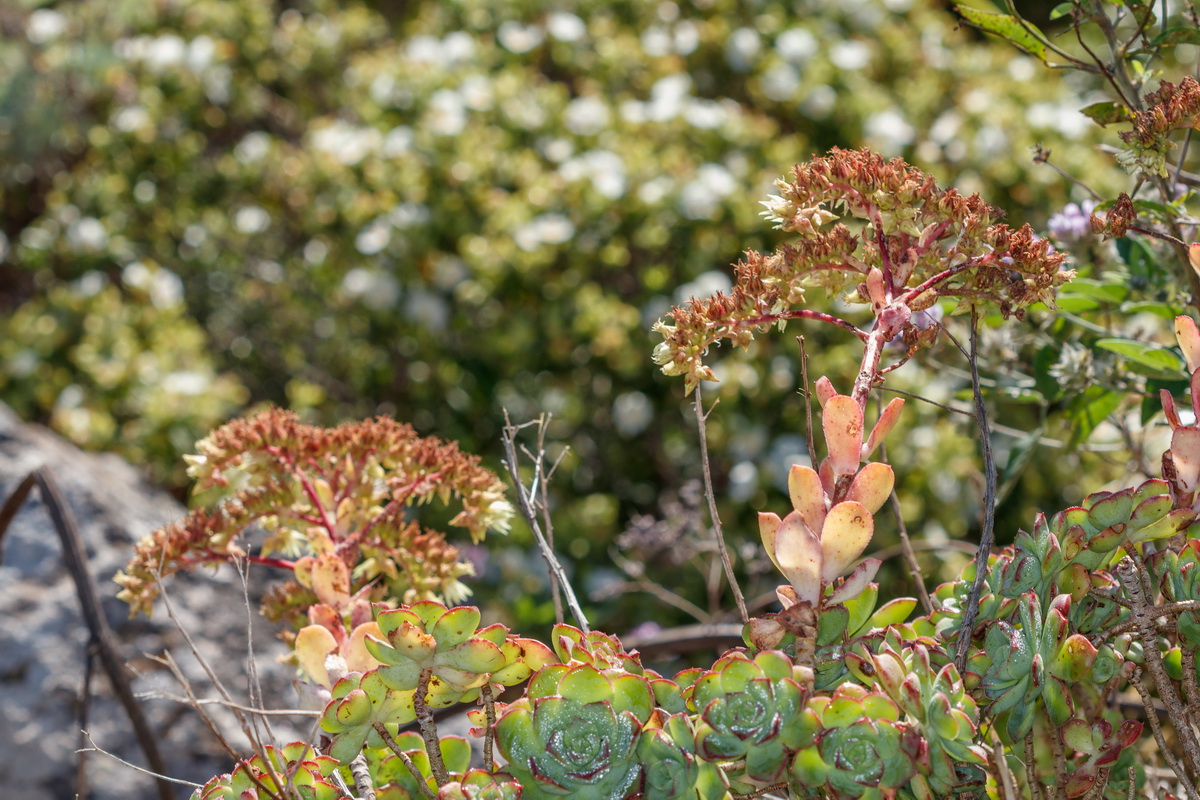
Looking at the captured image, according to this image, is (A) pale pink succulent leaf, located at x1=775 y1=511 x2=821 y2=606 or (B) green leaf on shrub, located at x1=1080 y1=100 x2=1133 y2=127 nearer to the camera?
(A) pale pink succulent leaf, located at x1=775 y1=511 x2=821 y2=606

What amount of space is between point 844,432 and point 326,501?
40 centimetres

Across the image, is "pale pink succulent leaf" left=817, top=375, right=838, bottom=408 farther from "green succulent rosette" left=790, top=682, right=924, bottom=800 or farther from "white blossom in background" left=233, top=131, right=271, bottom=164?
"white blossom in background" left=233, top=131, right=271, bottom=164

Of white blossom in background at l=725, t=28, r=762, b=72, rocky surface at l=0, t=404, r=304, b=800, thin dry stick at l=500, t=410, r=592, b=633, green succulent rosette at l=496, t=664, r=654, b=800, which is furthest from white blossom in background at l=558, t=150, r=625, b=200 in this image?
green succulent rosette at l=496, t=664, r=654, b=800

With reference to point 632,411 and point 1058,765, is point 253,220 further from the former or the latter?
point 1058,765

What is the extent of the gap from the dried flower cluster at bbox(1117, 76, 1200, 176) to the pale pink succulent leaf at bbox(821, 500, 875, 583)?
31 centimetres

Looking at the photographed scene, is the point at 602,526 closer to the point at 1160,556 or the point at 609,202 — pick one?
the point at 609,202

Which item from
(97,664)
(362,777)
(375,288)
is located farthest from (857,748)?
(375,288)

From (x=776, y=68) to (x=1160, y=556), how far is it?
2682 mm

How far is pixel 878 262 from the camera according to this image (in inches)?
23.4

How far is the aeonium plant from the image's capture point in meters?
0.47

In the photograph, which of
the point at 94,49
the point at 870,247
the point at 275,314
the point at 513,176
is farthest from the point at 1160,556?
the point at 94,49

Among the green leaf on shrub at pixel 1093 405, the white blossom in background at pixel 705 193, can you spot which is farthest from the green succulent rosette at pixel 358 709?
the white blossom in background at pixel 705 193

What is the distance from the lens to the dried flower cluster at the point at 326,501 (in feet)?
2.41

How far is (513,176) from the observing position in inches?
98.8
